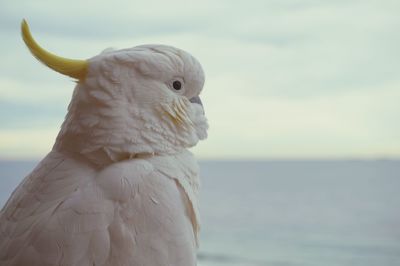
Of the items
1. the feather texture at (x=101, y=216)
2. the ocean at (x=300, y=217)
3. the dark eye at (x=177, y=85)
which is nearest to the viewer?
the feather texture at (x=101, y=216)

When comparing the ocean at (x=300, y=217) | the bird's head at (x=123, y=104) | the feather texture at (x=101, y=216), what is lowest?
the ocean at (x=300, y=217)

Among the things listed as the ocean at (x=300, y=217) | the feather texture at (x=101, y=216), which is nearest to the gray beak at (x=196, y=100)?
the feather texture at (x=101, y=216)

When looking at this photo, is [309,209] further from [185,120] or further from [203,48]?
[185,120]

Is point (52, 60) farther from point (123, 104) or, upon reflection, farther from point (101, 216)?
point (101, 216)

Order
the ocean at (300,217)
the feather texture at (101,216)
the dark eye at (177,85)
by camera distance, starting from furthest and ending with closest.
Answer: the ocean at (300,217), the dark eye at (177,85), the feather texture at (101,216)

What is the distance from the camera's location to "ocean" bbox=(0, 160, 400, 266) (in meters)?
5.26

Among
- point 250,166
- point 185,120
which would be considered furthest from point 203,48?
point 250,166

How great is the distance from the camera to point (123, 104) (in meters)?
1.14

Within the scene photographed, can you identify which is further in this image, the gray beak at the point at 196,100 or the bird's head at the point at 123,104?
the gray beak at the point at 196,100

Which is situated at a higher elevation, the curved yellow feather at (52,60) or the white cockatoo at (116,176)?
the curved yellow feather at (52,60)

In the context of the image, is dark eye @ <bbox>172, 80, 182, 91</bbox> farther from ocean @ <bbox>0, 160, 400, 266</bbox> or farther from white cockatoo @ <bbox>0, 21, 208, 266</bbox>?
ocean @ <bbox>0, 160, 400, 266</bbox>

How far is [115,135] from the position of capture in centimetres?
112

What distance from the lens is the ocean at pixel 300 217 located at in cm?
526

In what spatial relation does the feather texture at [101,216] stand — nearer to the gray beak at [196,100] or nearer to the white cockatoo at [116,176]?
the white cockatoo at [116,176]
